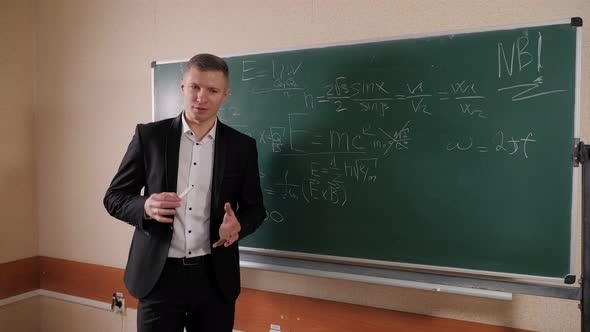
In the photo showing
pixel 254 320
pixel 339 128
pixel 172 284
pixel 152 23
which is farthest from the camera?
pixel 152 23

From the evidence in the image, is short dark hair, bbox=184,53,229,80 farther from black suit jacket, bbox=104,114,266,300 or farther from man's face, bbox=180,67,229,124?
black suit jacket, bbox=104,114,266,300

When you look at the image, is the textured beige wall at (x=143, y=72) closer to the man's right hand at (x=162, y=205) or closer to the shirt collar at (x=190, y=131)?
the shirt collar at (x=190, y=131)

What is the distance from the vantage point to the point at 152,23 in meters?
2.91

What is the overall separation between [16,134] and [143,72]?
47.8 inches

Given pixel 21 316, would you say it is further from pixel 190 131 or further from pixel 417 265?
pixel 417 265

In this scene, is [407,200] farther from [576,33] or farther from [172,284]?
[172,284]

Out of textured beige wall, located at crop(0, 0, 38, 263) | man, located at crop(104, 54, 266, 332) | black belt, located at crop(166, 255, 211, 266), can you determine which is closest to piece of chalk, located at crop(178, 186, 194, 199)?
man, located at crop(104, 54, 266, 332)

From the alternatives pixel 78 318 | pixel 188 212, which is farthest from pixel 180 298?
pixel 78 318

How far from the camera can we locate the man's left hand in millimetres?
1794

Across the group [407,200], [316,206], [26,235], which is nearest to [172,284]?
[316,206]

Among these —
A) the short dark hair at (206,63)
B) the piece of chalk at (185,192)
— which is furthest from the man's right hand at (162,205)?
the short dark hair at (206,63)

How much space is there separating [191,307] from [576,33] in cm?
202

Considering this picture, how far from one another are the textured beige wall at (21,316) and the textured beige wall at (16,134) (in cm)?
37

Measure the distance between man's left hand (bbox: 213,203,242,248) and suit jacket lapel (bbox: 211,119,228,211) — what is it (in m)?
0.13
